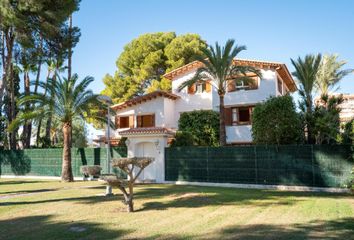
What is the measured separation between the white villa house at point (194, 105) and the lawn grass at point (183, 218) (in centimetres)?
953

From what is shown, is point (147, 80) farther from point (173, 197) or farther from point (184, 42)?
point (173, 197)

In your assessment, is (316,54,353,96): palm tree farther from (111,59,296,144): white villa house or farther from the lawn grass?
the lawn grass

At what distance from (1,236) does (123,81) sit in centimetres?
3574

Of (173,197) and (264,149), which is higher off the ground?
(264,149)

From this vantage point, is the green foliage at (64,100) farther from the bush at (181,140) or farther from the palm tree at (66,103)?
the bush at (181,140)

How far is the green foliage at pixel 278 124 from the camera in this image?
18438mm

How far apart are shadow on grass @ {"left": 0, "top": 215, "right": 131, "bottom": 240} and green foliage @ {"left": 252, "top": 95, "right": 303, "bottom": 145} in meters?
12.7

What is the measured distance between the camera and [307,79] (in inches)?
822

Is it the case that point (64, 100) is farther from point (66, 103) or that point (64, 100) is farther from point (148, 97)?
point (148, 97)

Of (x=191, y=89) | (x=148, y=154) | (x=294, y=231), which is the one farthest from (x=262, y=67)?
(x=294, y=231)

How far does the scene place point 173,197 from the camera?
13250mm

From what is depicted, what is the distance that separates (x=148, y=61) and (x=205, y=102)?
43.8 feet

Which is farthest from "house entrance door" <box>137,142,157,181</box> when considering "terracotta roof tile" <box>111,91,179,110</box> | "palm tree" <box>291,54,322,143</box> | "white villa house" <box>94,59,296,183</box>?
"palm tree" <box>291,54,322,143</box>

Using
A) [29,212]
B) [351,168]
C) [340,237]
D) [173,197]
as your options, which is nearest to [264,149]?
[351,168]
